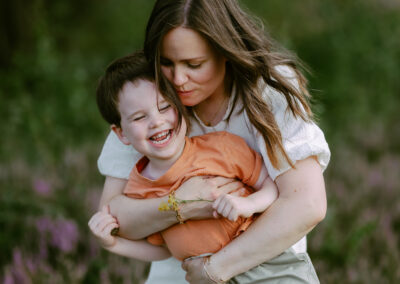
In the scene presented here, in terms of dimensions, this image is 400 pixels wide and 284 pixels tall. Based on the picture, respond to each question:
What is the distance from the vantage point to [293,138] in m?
1.79

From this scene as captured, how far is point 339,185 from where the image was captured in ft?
13.2

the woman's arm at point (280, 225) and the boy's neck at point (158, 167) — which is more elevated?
the boy's neck at point (158, 167)

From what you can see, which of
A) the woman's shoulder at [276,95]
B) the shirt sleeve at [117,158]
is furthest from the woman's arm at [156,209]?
the woman's shoulder at [276,95]

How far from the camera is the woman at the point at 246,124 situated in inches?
69.1

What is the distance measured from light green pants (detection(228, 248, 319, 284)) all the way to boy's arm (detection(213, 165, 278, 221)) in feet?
0.80

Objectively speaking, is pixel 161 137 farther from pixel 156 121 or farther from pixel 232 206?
pixel 232 206

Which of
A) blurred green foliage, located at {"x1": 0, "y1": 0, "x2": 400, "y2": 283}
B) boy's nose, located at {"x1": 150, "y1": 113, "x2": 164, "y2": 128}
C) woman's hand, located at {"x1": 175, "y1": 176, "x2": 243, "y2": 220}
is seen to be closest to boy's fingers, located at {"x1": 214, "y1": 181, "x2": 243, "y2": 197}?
woman's hand, located at {"x1": 175, "y1": 176, "x2": 243, "y2": 220}

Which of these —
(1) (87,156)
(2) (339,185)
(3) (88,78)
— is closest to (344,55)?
(2) (339,185)

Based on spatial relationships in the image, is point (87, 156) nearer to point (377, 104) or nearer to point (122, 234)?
point (122, 234)

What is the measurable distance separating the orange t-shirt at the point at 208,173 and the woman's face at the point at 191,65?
186 mm

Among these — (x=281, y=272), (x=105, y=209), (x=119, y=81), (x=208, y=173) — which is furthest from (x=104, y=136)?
(x=281, y=272)

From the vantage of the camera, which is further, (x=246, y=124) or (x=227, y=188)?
(x=246, y=124)

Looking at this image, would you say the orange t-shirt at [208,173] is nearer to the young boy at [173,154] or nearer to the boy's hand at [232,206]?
the young boy at [173,154]

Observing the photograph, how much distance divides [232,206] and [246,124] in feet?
1.40
